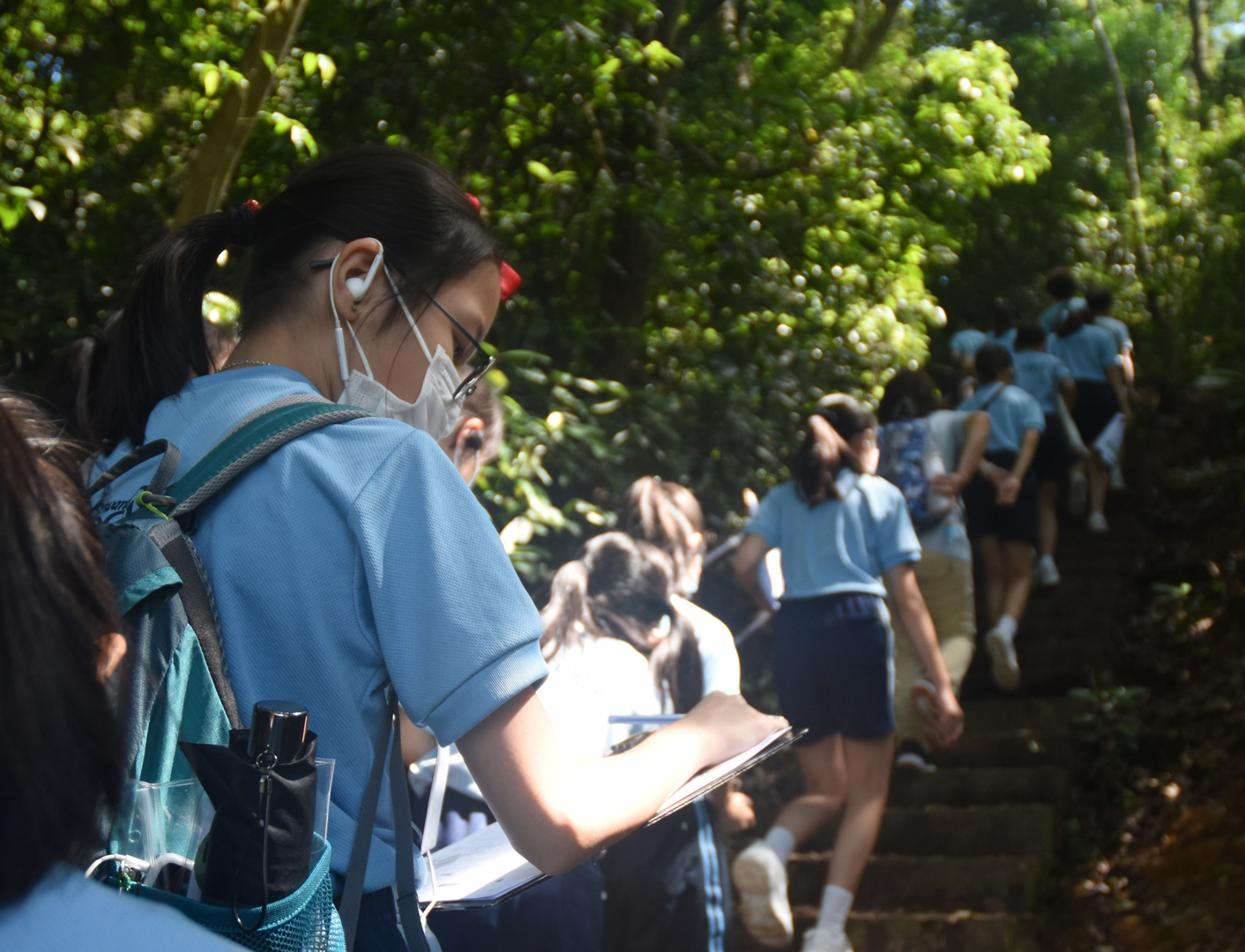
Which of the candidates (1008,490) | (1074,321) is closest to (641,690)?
(1008,490)

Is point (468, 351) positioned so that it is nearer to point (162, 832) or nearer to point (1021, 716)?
point (162, 832)

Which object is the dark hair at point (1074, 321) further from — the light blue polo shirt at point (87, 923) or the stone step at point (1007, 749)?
the light blue polo shirt at point (87, 923)

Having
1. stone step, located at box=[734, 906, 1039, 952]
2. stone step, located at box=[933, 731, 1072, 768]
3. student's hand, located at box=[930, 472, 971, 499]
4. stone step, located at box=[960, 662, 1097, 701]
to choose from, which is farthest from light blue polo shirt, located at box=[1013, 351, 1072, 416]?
stone step, located at box=[734, 906, 1039, 952]

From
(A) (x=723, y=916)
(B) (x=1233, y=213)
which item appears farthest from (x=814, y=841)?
(B) (x=1233, y=213)

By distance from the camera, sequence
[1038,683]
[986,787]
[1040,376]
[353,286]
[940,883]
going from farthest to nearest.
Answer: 1. [1040,376]
2. [1038,683]
3. [986,787]
4. [940,883]
5. [353,286]

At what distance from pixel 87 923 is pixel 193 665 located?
365 millimetres

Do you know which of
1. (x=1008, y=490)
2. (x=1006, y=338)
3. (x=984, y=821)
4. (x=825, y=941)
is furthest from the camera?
(x=1006, y=338)

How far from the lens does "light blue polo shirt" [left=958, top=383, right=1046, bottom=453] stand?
710 centimetres

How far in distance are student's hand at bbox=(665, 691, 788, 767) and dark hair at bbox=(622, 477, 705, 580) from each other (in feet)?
7.20

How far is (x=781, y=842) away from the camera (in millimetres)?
4449

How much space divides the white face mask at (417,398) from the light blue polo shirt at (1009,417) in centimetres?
588

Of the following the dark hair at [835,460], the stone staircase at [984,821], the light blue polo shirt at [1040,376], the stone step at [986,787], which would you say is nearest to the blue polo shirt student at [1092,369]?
the light blue polo shirt at [1040,376]

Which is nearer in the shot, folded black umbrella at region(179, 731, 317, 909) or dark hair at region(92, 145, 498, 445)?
folded black umbrella at region(179, 731, 317, 909)

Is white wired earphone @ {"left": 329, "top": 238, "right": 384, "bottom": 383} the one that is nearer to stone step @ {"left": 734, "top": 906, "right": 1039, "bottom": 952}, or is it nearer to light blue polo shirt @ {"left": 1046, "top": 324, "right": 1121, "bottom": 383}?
stone step @ {"left": 734, "top": 906, "right": 1039, "bottom": 952}
